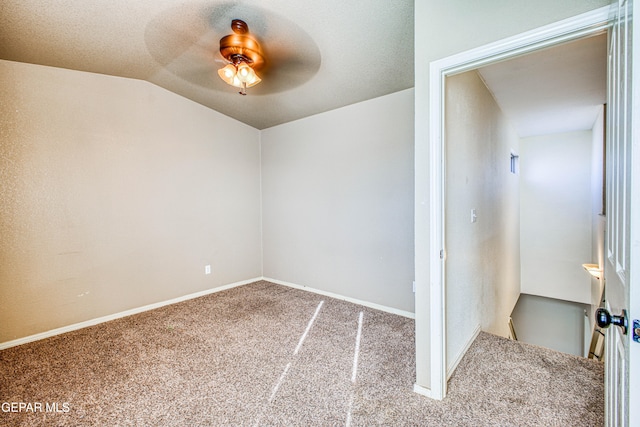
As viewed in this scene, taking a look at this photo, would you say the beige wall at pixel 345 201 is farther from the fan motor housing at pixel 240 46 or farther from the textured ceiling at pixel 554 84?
the fan motor housing at pixel 240 46

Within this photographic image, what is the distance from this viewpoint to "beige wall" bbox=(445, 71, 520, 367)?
1993 mm

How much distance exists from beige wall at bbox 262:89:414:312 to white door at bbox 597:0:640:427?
6.50ft

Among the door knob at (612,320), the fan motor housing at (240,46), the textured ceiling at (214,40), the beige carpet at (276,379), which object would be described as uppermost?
the textured ceiling at (214,40)

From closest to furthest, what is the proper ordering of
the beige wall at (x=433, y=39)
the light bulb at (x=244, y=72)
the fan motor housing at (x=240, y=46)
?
1. the beige wall at (x=433, y=39)
2. the fan motor housing at (x=240, y=46)
3. the light bulb at (x=244, y=72)

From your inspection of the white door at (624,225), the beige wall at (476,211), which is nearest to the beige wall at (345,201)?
the beige wall at (476,211)

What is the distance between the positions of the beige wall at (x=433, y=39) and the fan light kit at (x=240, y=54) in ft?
4.10

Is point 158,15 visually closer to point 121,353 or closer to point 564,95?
point 121,353

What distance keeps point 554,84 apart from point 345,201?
7.83 ft

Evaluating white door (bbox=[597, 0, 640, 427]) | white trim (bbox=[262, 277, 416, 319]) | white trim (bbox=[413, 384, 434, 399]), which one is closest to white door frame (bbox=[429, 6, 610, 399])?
white trim (bbox=[413, 384, 434, 399])

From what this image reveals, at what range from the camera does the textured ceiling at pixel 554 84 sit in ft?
7.11

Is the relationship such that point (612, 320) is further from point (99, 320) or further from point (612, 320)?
point (99, 320)

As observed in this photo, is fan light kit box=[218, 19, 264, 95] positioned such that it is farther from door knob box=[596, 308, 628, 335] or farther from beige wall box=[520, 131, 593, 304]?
beige wall box=[520, 131, 593, 304]

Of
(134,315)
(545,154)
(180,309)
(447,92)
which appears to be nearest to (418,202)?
(447,92)

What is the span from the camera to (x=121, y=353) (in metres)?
2.29
